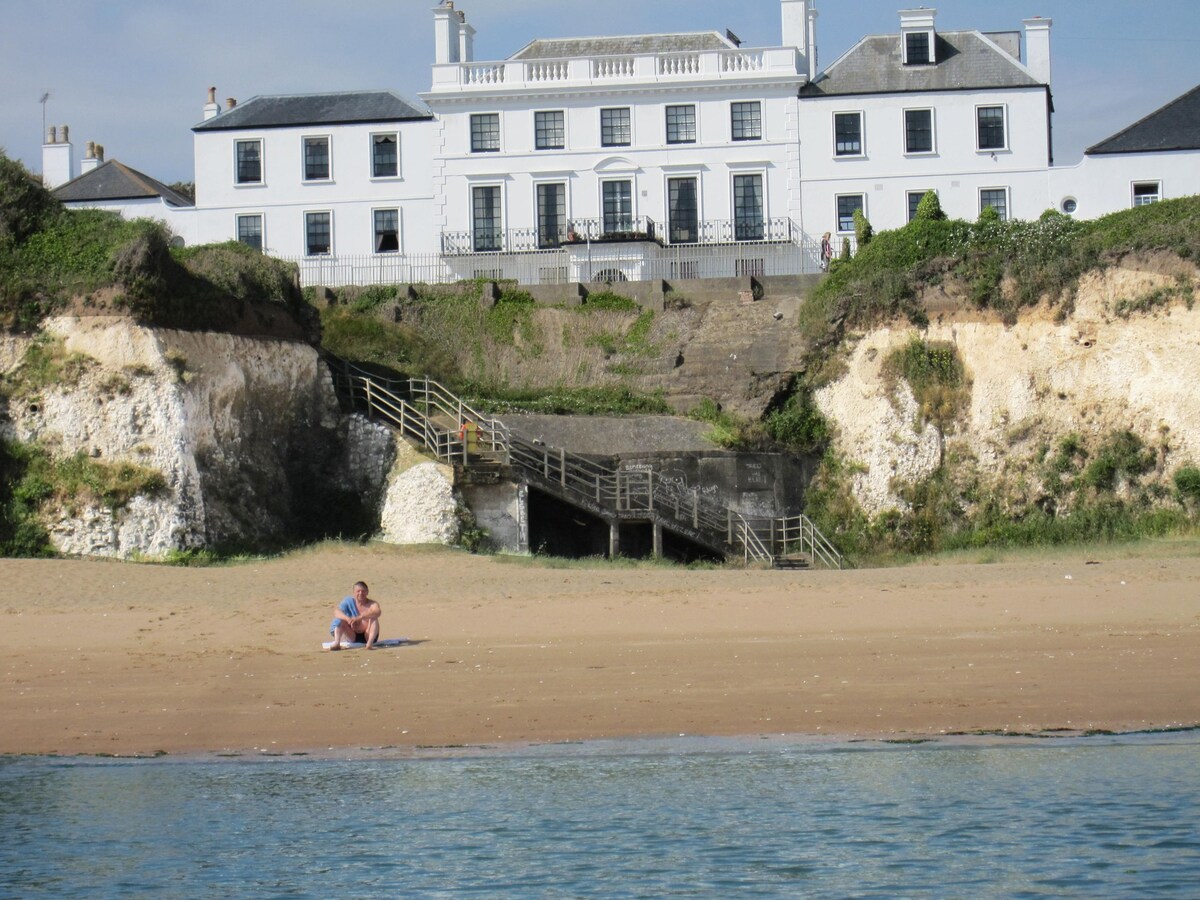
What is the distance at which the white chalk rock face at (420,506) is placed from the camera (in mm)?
27484

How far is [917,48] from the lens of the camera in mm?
43625

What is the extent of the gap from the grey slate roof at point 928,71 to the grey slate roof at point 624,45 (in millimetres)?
3272

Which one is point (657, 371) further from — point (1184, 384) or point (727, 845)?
point (727, 845)

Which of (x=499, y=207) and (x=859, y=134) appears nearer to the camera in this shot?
(x=859, y=134)

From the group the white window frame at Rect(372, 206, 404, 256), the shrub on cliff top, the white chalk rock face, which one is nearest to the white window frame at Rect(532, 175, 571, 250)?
the white window frame at Rect(372, 206, 404, 256)

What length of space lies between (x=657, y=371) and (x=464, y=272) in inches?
355

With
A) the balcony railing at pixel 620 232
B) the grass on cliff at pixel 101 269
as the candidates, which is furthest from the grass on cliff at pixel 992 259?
the grass on cliff at pixel 101 269

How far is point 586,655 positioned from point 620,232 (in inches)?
1023

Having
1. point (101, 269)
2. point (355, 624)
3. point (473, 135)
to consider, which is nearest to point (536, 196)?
point (473, 135)

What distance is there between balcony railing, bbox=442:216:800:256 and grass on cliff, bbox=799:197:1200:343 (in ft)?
26.3

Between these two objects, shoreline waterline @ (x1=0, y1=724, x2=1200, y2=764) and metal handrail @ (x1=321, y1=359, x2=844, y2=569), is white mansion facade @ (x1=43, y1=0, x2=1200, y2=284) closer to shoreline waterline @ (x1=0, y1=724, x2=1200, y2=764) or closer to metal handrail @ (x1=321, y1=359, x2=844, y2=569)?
metal handrail @ (x1=321, y1=359, x2=844, y2=569)

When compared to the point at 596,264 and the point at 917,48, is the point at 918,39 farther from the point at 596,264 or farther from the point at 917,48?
the point at 596,264

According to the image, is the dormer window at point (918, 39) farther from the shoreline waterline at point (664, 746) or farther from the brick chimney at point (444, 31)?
the shoreline waterline at point (664, 746)

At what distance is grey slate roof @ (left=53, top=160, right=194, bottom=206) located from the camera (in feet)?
152
